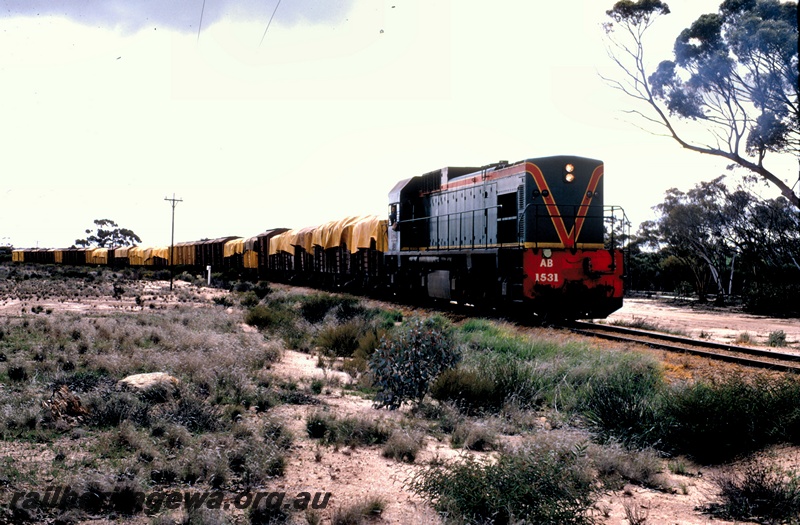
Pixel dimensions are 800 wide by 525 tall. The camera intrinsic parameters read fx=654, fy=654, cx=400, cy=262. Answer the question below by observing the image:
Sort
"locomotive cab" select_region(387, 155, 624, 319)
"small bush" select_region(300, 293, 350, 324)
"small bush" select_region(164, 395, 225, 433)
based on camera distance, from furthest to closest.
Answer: "small bush" select_region(300, 293, 350, 324)
"locomotive cab" select_region(387, 155, 624, 319)
"small bush" select_region(164, 395, 225, 433)

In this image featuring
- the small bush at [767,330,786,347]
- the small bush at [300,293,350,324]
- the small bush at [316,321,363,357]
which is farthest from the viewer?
the small bush at [300,293,350,324]

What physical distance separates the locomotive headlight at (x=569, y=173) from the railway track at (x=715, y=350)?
3634mm

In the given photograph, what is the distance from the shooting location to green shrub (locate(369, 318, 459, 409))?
8.36 meters

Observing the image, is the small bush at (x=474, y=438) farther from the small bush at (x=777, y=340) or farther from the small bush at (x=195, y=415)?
the small bush at (x=777, y=340)

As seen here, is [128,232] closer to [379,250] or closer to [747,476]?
[379,250]

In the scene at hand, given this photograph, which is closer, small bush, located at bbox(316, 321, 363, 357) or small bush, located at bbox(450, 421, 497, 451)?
small bush, located at bbox(450, 421, 497, 451)

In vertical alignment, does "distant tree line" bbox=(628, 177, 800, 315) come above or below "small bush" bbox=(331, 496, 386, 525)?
above

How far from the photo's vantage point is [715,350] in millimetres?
12125

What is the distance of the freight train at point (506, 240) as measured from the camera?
1552cm

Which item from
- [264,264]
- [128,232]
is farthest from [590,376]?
[128,232]

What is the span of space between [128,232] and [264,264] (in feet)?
243

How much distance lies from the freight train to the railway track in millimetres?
1248

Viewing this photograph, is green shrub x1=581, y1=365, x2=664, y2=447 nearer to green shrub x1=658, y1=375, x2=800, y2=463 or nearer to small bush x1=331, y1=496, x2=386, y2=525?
green shrub x1=658, y1=375, x2=800, y2=463

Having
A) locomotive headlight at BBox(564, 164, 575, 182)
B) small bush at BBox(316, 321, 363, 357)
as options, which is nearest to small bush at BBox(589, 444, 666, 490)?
small bush at BBox(316, 321, 363, 357)
